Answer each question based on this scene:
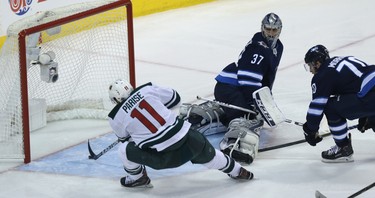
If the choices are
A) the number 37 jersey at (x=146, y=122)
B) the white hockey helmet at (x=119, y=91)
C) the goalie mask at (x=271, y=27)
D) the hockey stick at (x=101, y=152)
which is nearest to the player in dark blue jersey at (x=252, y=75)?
the goalie mask at (x=271, y=27)

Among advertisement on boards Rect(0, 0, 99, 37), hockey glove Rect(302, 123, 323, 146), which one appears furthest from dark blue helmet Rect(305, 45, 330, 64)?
advertisement on boards Rect(0, 0, 99, 37)

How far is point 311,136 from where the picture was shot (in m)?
5.19

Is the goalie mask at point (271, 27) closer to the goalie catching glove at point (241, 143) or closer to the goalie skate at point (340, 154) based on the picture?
the goalie catching glove at point (241, 143)

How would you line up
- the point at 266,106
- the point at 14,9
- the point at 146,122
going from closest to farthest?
the point at 146,122, the point at 266,106, the point at 14,9

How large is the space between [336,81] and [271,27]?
2.15 ft

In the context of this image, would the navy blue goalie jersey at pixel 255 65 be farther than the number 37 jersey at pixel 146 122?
Yes

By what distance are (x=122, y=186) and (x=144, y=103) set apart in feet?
1.60

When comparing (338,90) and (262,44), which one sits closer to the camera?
(338,90)

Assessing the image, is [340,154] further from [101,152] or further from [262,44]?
[101,152]

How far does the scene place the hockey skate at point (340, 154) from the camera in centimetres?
522

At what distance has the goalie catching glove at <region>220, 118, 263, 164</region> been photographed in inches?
207

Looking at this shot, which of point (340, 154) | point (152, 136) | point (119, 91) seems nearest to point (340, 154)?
point (340, 154)

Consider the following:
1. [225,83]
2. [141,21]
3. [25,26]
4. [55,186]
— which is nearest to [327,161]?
[225,83]

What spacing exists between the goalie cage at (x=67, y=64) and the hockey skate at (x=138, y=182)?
703 millimetres
